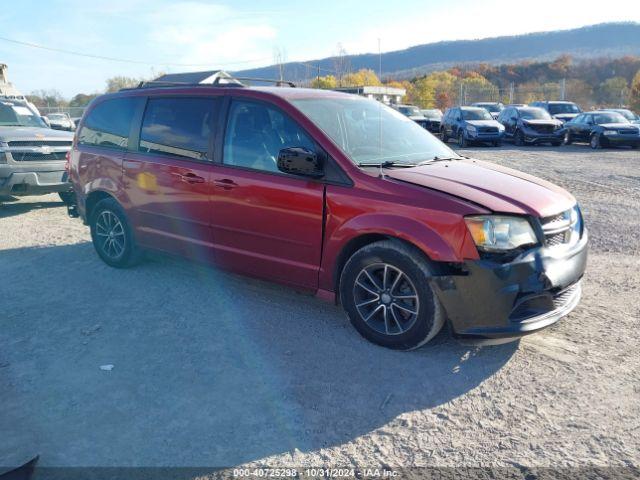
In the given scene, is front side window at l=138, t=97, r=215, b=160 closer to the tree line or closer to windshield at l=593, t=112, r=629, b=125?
windshield at l=593, t=112, r=629, b=125

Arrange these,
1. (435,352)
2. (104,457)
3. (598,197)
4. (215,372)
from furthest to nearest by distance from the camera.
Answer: (598,197), (435,352), (215,372), (104,457)

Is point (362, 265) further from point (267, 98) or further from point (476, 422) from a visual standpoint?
point (267, 98)

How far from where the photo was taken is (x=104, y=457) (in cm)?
287

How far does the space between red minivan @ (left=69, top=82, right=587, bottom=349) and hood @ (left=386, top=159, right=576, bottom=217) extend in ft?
0.06

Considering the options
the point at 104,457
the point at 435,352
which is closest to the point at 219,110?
the point at 435,352

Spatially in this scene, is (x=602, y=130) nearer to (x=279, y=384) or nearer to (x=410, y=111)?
(x=410, y=111)

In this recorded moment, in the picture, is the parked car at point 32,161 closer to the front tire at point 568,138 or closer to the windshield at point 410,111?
the front tire at point 568,138

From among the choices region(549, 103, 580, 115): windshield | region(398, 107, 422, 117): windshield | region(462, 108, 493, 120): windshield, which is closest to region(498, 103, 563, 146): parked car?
region(462, 108, 493, 120): windshield

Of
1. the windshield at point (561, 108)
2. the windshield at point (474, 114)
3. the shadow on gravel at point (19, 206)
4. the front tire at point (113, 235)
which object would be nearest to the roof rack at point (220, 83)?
the front tire at point (113, 235)

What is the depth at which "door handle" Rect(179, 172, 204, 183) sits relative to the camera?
16.2ft

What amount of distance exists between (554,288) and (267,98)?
2697 millimetres

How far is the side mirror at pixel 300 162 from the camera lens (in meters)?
4.14

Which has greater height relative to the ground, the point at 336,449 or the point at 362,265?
the point at 362,265

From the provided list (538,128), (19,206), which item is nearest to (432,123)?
(538,128)
